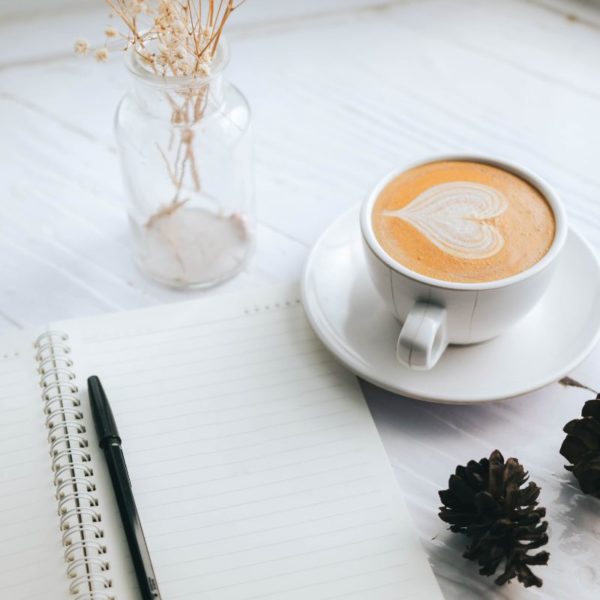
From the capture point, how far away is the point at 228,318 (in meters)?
0.87

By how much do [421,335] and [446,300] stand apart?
0.04 metres

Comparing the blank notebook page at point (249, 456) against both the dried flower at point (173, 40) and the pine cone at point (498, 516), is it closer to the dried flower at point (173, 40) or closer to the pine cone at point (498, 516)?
the pine cone at point (498, 516)

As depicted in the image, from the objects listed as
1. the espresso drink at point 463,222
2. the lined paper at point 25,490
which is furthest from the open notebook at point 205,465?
the espresso drink at point 463,222

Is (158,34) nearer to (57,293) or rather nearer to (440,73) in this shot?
(57,293)

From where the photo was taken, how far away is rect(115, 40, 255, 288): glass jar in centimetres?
86

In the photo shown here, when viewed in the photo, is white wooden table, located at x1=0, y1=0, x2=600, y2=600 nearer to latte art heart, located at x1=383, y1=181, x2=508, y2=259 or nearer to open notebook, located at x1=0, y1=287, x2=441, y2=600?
open notebook, located at x1=0, y1=287, x2=441, y2=600

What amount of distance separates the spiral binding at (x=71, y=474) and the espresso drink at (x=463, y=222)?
0.31 meters

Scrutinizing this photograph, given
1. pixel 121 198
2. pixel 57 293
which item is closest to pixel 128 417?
pixel 57 293

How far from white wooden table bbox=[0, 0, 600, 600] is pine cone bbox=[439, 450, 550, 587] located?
5 centimetres

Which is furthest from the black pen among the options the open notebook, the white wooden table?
the white wooden table

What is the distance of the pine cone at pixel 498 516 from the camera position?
0.65 metres

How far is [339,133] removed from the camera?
3.50ft

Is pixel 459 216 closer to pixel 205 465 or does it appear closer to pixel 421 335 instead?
pixel 421 335

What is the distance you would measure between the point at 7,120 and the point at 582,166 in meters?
0.69
